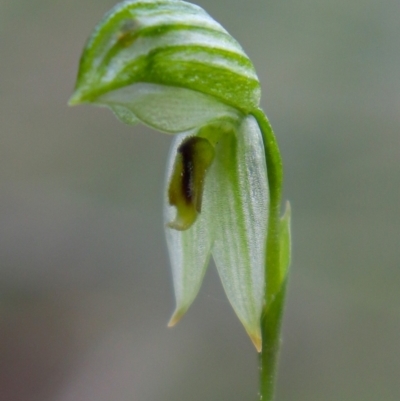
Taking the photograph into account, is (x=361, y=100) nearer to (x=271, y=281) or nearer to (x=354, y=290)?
(x=354, y=290)

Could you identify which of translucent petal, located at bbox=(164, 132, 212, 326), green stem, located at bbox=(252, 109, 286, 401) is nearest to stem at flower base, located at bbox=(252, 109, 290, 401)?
green stem, located at bbox=(252, 109, 286, 401)

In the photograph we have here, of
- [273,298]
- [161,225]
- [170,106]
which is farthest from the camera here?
[161,225]

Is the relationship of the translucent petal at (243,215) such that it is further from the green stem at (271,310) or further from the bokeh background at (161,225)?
the bokeh background at (161,225)

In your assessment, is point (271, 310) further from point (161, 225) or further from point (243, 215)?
point (161, 225)

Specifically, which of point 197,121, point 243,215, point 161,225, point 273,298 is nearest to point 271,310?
point 273,298

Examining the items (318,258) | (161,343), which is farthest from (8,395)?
(318,258)

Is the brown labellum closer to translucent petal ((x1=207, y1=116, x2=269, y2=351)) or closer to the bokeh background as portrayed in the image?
translucent petal ((x1=207, y1=116, x2=269, y2=351))
